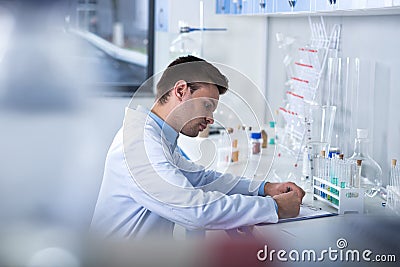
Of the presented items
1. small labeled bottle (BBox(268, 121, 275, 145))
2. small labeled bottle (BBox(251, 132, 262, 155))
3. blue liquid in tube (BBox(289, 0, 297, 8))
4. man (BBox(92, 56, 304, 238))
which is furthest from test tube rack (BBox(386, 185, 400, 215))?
small labeled bottle (BBox(268, 121, 275, 145))

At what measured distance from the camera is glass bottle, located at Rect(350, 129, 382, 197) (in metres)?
1.48

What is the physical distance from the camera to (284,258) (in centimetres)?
34

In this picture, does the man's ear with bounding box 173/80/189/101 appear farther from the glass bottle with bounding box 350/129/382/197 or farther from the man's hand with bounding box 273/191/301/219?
the glass bottle with bounding box 350/129/382/197

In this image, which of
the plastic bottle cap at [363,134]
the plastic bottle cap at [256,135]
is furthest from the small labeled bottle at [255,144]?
the plastic bottle cap at [363,134]

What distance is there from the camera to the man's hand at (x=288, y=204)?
117 cm

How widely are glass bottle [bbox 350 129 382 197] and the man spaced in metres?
0.29

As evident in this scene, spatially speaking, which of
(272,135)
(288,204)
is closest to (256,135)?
(272,135)

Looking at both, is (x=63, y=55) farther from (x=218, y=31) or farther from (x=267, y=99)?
(x=267, y=99)

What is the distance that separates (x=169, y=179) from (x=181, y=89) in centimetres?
15

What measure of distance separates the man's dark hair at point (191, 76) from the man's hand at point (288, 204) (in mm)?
234

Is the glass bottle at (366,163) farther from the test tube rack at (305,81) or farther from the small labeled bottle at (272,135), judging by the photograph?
the small labeled bottle at (272,135)

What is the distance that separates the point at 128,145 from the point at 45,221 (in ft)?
2.45

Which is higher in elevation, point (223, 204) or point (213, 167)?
point (223, 204)

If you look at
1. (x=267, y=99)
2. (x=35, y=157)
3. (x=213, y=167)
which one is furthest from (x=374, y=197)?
(x=267, y=99)
